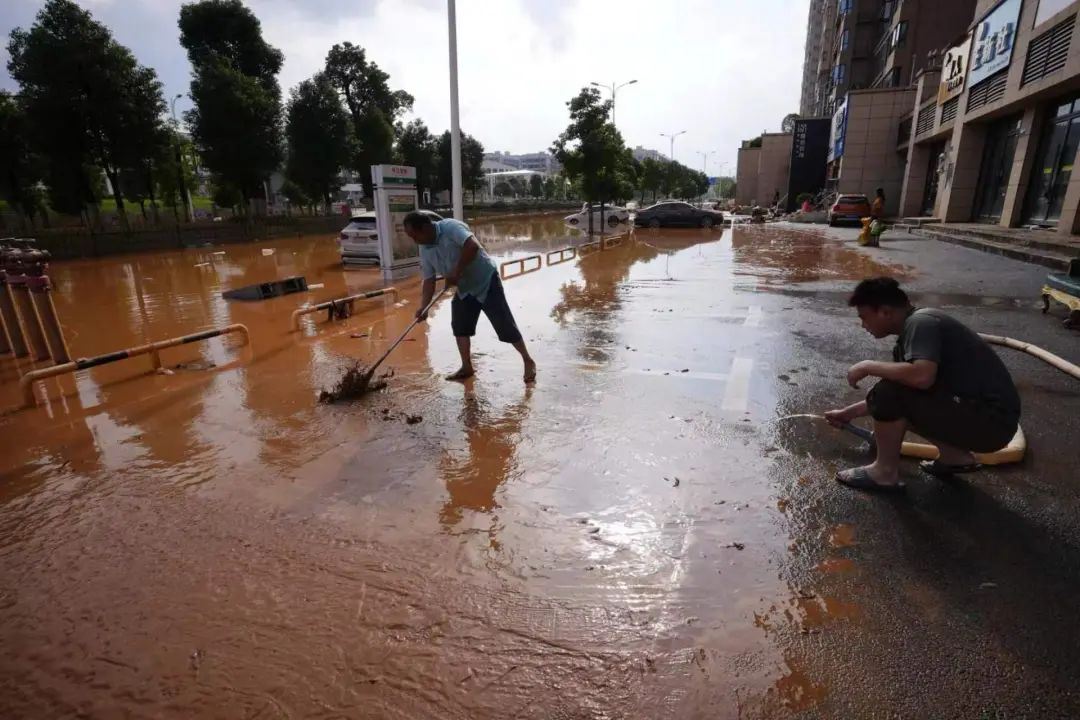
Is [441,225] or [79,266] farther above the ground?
[441,225]

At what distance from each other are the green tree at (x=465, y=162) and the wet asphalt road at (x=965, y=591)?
4437 centimetres

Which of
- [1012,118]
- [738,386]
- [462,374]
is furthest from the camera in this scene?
[1012,118]

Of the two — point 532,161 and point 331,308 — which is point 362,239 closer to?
point 331,308

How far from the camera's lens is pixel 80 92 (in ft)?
59.8

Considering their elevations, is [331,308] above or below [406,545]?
above

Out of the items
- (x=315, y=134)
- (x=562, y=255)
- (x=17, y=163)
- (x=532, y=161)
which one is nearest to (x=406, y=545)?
(x=562, y=255)

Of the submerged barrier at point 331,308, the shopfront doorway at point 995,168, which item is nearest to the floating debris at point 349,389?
the submerged barrier at point 331,308

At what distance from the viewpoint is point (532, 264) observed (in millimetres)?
14852

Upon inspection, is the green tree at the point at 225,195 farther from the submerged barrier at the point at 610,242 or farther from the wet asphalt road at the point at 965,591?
the wet asphalt road at the point at 965,591

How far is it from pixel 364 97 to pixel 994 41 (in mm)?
31365

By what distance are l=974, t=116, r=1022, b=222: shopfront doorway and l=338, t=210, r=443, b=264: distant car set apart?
62.2 feet

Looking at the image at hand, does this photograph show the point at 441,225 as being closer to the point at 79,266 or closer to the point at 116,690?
the point at 116,690

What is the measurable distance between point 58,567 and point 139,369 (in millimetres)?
4024

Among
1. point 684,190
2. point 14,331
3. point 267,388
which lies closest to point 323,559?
point 267,388
